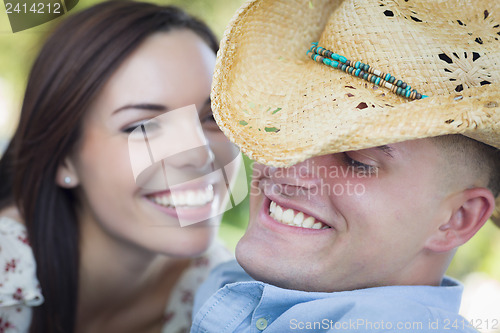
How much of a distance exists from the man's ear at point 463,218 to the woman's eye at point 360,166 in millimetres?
253

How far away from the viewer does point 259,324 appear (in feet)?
4.44

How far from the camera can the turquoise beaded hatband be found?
3.68ft

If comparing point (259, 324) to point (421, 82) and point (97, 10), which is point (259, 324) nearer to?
point (421, 82)

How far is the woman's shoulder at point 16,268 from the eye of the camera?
173 cm

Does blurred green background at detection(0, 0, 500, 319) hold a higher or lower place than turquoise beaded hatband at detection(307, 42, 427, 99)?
lower

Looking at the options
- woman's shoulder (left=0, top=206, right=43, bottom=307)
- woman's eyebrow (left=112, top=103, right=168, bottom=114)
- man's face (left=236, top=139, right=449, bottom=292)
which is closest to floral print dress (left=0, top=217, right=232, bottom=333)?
woman's shoulder (left=0, top=206, right=43, bottom=307)

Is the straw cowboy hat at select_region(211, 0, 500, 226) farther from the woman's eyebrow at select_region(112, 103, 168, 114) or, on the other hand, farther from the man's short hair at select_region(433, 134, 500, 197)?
the woman's eyebrow at select_region(112, 103, 168, 114)

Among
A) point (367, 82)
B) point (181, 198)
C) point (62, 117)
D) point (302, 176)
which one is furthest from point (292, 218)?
point (62, 117)

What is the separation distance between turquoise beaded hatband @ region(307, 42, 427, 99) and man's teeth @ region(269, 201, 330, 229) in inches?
17.3

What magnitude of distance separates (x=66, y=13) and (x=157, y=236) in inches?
42.7

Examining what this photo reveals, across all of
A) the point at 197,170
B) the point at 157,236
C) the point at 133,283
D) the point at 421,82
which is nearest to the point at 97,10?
the point at 197,170

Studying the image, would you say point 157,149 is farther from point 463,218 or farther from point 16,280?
point 463,218

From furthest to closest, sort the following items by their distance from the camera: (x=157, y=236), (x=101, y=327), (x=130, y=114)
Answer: (x=101, y=327)
(x=157, y=236)
(x=130, y=114)

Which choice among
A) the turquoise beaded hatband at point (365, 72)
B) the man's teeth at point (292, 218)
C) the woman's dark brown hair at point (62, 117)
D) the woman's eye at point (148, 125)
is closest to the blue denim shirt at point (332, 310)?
the man's teeth at point (292, 218)
